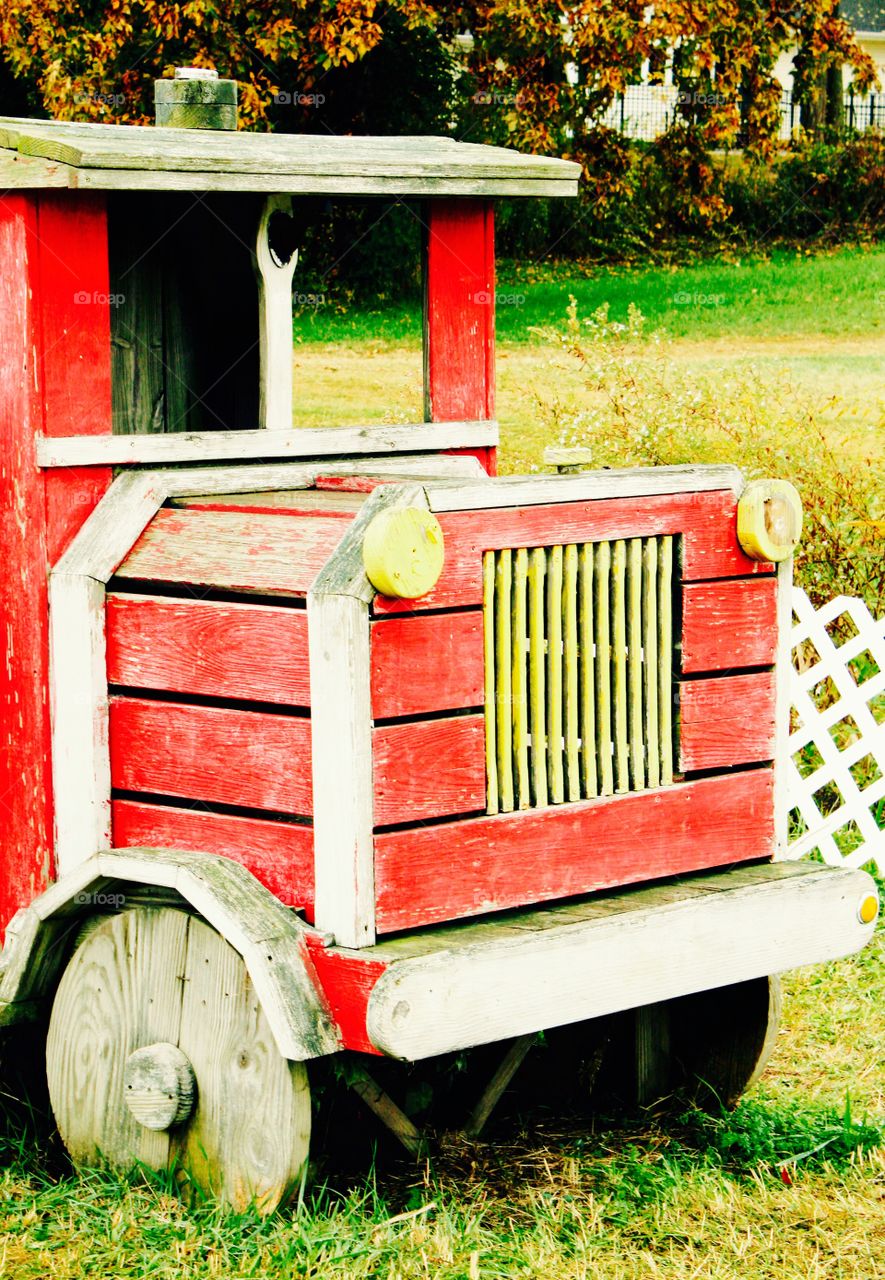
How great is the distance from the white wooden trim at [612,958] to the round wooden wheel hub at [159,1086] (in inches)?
21.5

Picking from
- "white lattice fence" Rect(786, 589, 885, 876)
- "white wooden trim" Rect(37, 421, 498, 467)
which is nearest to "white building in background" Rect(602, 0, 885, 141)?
"white lattice fence" Rect(786, 589, 885, 876)

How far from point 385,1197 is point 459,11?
58.2 feet

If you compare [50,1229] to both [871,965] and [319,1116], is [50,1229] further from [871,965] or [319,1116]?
[871,965]

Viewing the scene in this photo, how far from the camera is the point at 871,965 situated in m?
5.71

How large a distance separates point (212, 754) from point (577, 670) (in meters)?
0.77

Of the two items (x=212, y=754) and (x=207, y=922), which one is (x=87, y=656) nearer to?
(x=212, y=754)

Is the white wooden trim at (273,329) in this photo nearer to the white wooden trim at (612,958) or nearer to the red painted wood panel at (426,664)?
the red painted wood panel at (426,664)

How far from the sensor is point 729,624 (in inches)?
159

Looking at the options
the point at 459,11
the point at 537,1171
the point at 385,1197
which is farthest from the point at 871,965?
the point at 459,11

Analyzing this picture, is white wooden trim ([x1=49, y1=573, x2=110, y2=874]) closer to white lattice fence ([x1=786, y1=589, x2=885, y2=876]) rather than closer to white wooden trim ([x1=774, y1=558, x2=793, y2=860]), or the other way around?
white wooden trim ([x1=774, y1=558, x2=793, y2=860])

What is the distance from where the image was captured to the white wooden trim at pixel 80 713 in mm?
3990

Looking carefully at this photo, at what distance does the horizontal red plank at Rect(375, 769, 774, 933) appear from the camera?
351 centimetres

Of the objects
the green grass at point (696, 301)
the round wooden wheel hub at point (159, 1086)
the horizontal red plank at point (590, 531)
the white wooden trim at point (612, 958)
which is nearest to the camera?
the white wooden trim at point (612, 958)

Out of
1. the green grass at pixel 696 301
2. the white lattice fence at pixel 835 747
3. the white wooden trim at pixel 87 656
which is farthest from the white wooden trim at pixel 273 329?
the green grass at pixel 696 301
